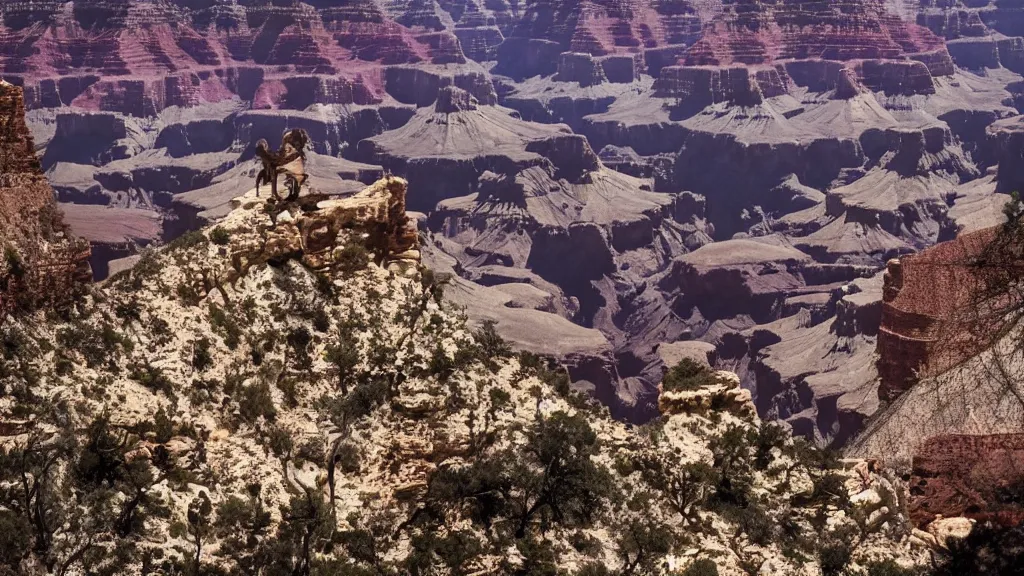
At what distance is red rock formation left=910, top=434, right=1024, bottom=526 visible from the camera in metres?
23.2

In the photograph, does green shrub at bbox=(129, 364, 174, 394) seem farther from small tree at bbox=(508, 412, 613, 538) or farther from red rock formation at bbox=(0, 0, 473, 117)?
red rock formation at bbox=(0, 0, 473, 117)

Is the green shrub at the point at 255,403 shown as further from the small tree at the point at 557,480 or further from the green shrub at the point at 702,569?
the green shrub at the point at 702,569

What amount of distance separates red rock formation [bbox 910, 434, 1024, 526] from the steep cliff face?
55.8 ft

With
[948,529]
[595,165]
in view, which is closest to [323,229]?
[948,529]

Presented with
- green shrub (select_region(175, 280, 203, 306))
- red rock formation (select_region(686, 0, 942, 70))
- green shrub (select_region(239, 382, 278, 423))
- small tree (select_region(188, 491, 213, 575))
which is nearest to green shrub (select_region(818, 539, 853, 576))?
green shrub (select_region(239, 382, 278, 423))

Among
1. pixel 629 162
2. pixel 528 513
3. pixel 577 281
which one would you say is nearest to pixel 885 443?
pixel 528 513

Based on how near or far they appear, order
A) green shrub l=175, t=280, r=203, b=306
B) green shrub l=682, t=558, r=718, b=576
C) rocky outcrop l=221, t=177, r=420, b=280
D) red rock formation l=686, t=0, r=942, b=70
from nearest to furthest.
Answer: green shrub l=682, t=558, r=718, b=576 < green shrub l=175, t=280, r=203, b=306 < rocky outcrop l=221, t=177, r=420, b=280 < red rock formation l=686, t=0, r=942, b=70

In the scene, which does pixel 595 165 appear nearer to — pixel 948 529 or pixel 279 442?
pixel 948 529

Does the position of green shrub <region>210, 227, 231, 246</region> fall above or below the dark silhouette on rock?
below

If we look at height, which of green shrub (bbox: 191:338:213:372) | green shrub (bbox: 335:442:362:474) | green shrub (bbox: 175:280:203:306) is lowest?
green shrub (bbox: 335:442:362:474)

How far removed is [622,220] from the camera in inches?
5635

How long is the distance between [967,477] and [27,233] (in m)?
18.6

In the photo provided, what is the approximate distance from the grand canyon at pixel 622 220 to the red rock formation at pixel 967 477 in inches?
1.9

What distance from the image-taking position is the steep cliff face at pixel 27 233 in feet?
74.1
